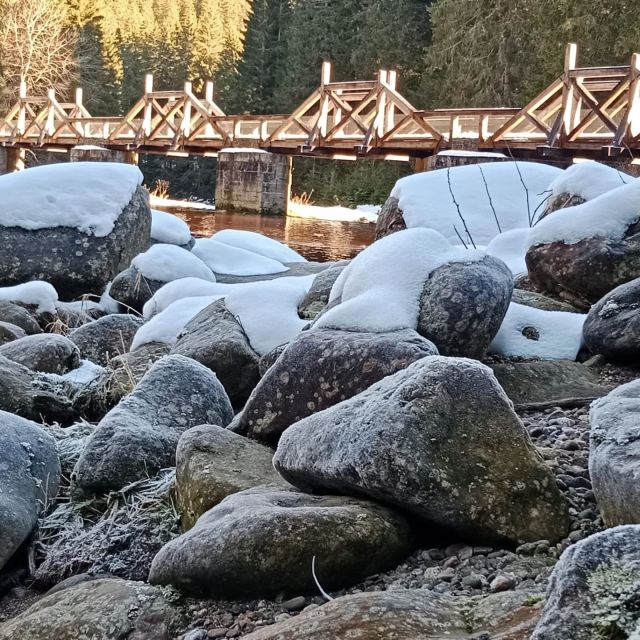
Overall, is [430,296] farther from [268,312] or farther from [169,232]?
[169,232]

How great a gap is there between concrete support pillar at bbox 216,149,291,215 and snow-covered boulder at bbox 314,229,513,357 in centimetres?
1470

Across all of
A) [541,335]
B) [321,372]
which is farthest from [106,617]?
[541,335]

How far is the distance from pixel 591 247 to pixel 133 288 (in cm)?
414

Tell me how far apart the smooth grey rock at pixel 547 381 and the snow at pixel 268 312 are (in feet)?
4.03

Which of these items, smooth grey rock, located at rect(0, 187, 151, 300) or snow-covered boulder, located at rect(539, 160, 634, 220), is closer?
snow-covered boulder, located at rect(539, 160, 634, 220)

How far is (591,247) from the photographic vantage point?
16.0 feet

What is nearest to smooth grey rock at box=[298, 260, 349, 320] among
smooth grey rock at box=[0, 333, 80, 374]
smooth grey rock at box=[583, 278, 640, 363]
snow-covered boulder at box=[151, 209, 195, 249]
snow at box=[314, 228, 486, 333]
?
snow at box=[314, 228, 486, 333]

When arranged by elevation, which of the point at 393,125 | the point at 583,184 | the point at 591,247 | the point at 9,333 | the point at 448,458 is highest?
the point at 393,125

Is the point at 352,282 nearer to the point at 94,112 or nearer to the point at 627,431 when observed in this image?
the point at 627,431

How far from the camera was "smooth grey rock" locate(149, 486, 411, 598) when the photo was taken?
2336 mm

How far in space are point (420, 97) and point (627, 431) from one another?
1140 inches

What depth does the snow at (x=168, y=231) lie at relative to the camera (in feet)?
32.0

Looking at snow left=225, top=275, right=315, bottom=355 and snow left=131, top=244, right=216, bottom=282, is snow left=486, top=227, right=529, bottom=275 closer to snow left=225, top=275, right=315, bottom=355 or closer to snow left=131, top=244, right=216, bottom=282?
snow left=225, top=275, right=315, bottom=355

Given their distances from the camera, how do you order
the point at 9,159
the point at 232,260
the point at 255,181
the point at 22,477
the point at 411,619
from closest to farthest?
the point at 411,619 < the point at 22,477 < the point at 232,260 < the point at 255,181 < the point at 9,159
